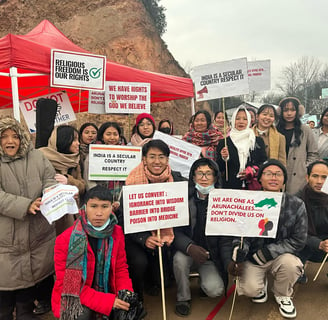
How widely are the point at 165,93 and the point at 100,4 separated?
47.9ft

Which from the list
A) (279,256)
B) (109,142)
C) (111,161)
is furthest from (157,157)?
(279,256)

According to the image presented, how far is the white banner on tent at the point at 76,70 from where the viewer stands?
4.12 m

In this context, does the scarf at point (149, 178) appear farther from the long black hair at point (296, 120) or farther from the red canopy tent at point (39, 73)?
the long black hair at point (296, 120)

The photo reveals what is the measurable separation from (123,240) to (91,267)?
13.4 inches

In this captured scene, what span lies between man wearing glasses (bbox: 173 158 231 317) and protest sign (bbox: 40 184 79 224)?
1116 millimetres

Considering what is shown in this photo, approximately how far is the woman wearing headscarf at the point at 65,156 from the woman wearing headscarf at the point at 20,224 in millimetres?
418

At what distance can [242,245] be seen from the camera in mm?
2766

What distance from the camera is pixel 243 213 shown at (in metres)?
2.68

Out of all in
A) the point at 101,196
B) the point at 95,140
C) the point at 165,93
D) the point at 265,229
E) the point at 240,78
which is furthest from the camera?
the point at 165,93

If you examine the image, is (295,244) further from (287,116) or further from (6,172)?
(6,172)

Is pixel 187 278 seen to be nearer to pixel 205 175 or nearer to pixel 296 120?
pixel 205 175

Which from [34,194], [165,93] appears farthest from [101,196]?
[165,93]

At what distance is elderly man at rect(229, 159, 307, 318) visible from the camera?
8.98 ft

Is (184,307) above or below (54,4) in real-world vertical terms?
below
